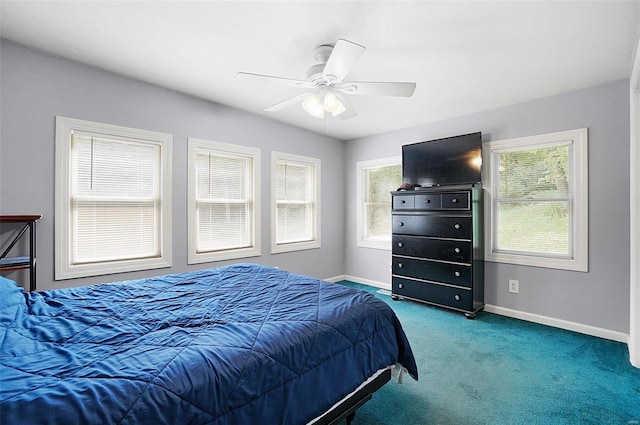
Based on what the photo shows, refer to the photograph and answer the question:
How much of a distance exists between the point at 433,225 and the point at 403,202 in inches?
20.3

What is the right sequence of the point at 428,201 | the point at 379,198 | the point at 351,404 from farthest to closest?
1. the point at 379,198
2. the point at 428,201
3. the point at 351,404

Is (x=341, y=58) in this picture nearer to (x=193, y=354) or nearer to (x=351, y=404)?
(x=193, y=354)

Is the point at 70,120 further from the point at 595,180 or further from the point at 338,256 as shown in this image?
the point at 595,180

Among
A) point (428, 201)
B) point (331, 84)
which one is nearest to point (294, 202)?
point (428, 201)

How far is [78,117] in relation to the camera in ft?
8.71

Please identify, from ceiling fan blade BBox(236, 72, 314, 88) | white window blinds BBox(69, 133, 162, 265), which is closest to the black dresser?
ceiling fan blade BBox(236, 72, 314, 88)

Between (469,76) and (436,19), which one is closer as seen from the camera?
(436,19)

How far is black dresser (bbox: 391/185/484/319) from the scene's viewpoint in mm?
3475

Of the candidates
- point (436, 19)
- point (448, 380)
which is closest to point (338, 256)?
point (448, 380)

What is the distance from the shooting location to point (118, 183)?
116 inches

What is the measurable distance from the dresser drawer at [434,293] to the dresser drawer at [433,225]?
637 mm

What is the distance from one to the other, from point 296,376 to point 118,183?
8.85 ft

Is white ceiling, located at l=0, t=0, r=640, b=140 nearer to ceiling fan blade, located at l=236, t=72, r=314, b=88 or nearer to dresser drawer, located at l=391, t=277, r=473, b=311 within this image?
ceiling fan blade, located at l=236, t=72, r=314, b=88

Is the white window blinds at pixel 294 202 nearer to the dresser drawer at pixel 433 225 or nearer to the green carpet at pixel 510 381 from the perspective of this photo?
the dresser drawer at pixel 433 225
